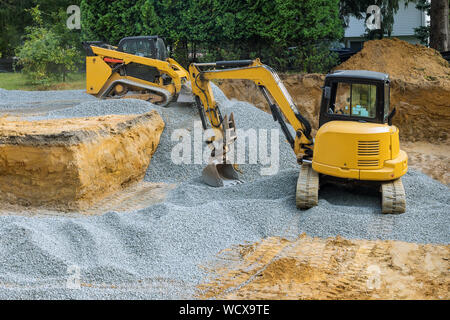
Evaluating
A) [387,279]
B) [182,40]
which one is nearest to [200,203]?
[387,279]

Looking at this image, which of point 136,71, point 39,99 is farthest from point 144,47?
point 39,99

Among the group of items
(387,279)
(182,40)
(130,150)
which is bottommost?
(387,279)

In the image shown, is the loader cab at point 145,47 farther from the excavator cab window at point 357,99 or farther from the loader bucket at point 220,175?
the excavator cab window at point 357,99

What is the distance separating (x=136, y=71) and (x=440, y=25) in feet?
32.1

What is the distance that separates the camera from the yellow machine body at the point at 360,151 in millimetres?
7221

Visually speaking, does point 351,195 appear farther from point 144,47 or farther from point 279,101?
point 144,47

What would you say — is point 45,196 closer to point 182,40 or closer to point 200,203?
point 200,203

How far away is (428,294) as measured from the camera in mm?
5191

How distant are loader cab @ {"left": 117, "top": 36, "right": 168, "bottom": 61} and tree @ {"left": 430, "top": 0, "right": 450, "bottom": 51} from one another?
8786 millimetres

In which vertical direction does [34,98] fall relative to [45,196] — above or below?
above

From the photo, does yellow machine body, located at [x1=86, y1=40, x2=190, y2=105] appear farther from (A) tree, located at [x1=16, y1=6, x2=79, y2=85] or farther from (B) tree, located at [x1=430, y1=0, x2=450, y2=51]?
(B) tree, located at [x1=430, y1=0, x2=450, y2=51]

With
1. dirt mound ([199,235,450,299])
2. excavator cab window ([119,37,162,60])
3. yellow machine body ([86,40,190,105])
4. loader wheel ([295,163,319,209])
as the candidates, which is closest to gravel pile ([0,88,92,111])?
yellow machine body ([86,40,190,105])
